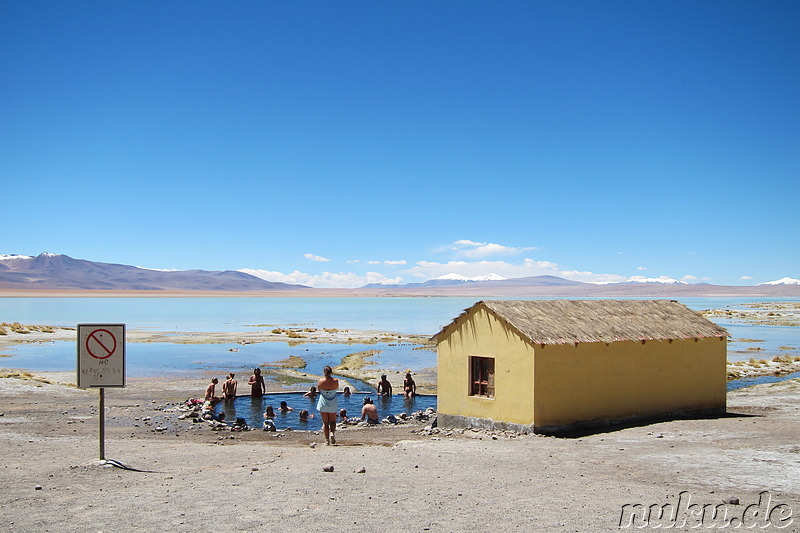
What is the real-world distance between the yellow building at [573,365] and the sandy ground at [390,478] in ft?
2.64

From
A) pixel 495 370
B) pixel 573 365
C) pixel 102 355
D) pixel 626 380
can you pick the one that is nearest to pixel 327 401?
pixel 495 370

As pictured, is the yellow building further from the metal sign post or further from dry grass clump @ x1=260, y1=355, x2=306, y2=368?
dry grass clump @ x1=260, y1=355, x2=306, y2=368

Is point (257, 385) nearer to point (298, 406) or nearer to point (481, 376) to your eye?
point (298, 406)

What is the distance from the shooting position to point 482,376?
1769cm

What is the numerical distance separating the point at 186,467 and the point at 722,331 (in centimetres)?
1566

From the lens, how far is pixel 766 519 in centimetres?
830

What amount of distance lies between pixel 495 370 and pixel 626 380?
372 cm

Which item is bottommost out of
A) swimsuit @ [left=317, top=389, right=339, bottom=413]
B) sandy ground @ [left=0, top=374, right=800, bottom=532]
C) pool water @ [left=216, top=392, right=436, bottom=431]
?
pool water @ [left=216, top=392, right=436, bottom=431]

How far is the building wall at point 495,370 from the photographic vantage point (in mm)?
16234

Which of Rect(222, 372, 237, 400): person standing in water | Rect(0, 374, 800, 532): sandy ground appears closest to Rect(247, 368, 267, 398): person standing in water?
Rect(222, 372, 237, 400): person standing in water

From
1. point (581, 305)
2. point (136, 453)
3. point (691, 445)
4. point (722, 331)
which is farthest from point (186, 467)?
Result: point (722, 331)

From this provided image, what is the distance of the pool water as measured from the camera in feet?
73.2

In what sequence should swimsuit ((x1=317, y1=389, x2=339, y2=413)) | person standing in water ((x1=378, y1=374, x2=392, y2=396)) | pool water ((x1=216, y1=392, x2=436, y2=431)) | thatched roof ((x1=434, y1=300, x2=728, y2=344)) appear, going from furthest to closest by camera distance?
person standing in water ((x1=378, y1=374, x2=392, y2=396)) < pool water ((x1=216, y1=392, x2=436, y2=431)) < thatched roof ((x1=434, y1=300, x2=728, y2=344)) < swimsuit ((x1=317, y1=389, x2=339, y2=413))

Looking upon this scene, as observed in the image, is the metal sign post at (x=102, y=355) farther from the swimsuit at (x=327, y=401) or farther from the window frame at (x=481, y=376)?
the window frame at (x=481, y=376)
